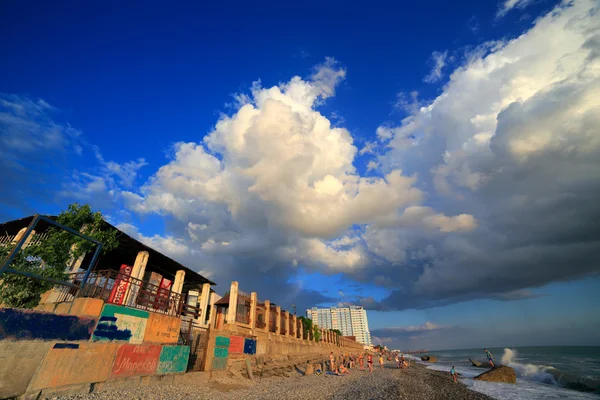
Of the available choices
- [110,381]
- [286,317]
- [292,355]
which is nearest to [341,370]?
[292,355]

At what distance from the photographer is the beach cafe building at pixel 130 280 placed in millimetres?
11812

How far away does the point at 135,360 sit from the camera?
10.4 m

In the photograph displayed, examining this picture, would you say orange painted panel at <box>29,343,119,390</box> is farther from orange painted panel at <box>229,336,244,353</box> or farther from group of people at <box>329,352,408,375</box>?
group of people at <box>329,352,408,375</box>

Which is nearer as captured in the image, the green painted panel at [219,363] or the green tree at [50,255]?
the green tree at [50,255]

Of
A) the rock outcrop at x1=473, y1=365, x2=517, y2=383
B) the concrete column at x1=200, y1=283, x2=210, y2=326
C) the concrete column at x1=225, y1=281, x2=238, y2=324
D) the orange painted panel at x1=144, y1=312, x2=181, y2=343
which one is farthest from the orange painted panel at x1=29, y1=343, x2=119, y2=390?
the rock outcrop at x1=473, y1=365, x2=517, y2=383

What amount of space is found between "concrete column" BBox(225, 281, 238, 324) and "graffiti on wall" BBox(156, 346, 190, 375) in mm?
5833

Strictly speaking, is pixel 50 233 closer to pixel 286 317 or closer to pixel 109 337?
pixel 109 337

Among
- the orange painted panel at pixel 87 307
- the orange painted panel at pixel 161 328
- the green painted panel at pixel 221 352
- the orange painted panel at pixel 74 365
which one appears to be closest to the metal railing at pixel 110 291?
the orange painted panel at pixel 87 307

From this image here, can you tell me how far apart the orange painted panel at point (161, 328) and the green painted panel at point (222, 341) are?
3356 millimetres

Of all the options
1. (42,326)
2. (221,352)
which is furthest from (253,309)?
(42,326)

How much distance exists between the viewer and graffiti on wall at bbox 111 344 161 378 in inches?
386

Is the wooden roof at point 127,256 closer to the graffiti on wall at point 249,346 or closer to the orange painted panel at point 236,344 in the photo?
the graffiti on wall at point 249,346

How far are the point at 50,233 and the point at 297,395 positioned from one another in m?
16.2

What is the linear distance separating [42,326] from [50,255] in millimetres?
7279
